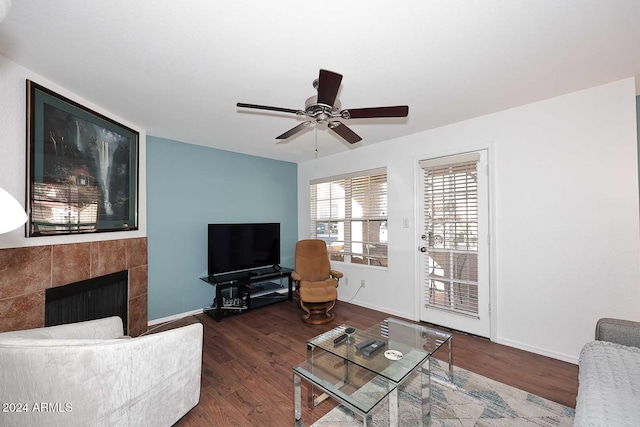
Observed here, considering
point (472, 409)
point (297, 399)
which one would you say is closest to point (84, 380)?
point (297, 399)

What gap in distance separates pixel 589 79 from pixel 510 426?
2.67m

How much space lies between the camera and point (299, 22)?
151 cm

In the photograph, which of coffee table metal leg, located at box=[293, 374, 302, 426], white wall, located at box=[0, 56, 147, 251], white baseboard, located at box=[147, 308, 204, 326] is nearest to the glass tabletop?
coffee table metal leg, located at box=[293, 374, 302, 426]

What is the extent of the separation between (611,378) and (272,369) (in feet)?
7.36

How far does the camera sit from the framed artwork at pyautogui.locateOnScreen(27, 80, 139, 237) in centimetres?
198

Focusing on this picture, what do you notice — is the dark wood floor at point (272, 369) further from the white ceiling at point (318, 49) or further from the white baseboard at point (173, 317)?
the white ceiling at point (318, 49)

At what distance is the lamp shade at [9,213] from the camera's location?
73 cm

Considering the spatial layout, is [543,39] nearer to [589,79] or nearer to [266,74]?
[589,79]

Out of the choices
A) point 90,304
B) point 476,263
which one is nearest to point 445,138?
point 476,263

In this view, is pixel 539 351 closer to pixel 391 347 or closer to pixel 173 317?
pixel 391 347

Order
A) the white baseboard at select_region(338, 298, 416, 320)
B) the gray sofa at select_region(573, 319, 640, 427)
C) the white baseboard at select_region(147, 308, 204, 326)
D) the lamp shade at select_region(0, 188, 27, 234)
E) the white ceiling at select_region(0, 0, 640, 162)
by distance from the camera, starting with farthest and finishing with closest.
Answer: the white baseboard at select_region(338, 298, 416, 320)
the white baseboard at select_region(147, 308, 204, 326)
the white ceiling at select_region(0, 0, 640, 162)
the gray sofa at select_region(573, 319, 640, 427)
the lamp shade at select_region(0, 188, 27, 234)

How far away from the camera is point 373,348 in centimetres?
197

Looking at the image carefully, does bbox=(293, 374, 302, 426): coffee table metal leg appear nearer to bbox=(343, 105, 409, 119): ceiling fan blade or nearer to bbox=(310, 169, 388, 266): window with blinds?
bbox=(343, 105, 409, 119): ceiling fan blade

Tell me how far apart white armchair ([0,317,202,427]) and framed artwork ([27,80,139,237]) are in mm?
1054
